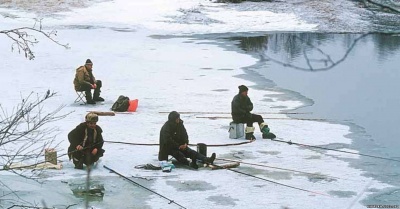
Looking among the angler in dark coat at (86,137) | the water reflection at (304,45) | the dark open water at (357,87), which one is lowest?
the dark open water at (357,87)

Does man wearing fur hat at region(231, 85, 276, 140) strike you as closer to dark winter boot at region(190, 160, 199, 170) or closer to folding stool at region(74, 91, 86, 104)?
dark winter boot at region(190, 160, 199, 170)

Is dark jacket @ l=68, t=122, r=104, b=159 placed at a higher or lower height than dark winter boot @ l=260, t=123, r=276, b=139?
higher

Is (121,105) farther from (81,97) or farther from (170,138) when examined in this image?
(170,138)

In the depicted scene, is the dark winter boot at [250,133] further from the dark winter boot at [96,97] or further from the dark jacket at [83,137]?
the dark winter boot at [96,97]

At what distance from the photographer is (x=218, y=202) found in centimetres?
1049

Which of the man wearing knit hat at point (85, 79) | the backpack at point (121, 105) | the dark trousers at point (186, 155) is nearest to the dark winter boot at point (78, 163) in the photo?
the dark trousers at point (186, 155)

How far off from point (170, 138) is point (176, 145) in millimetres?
170

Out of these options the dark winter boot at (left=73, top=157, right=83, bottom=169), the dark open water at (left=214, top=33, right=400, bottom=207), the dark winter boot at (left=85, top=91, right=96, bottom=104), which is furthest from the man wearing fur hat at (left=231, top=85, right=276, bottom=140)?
the dark winter boot at (left=85, top=91, right=96, bottom=104)

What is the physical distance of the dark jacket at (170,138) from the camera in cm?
1255

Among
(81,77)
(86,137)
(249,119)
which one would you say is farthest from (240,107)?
(81,77)

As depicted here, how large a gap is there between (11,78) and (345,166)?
46.4 ft

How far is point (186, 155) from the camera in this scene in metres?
12.6

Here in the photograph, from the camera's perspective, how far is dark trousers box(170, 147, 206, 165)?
1256cm

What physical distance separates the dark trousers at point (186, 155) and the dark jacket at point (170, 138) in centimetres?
9
